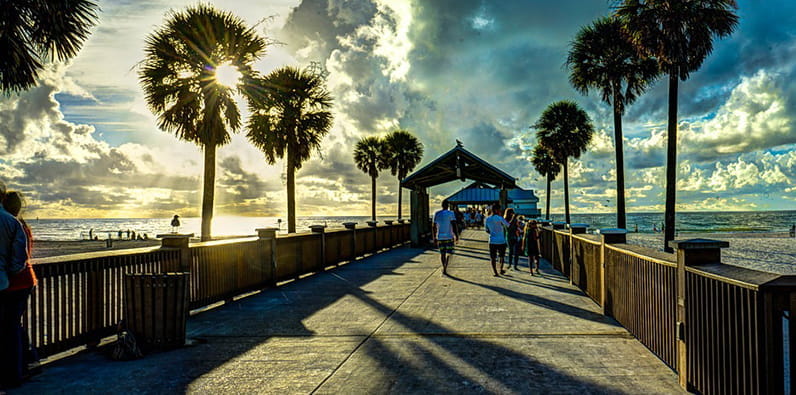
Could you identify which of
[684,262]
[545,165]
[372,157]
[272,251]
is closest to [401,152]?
[372,157]

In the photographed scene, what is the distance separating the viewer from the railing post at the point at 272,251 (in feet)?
34.5

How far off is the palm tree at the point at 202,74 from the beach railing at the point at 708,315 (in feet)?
47.9

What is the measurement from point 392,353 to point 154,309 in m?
2.78

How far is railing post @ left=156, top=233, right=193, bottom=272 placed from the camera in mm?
7523

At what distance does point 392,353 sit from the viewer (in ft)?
18.1

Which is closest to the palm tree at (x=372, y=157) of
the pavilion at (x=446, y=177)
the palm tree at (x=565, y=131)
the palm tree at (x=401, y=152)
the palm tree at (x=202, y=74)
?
the palm tree at (x=401, y=152)

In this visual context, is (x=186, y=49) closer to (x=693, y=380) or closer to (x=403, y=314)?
(x=403, y=314)

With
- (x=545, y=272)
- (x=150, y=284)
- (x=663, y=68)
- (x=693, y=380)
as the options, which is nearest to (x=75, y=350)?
(x=150, y=284)

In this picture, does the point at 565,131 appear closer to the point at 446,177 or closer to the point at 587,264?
the point at 446,177

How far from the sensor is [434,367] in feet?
16.4

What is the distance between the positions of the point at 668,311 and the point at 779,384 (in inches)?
69.7

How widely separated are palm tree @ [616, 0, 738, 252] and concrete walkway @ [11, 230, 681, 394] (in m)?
12.6

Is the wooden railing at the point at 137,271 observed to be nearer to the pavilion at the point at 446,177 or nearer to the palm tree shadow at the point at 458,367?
the palm tree shadow at the point at 458,367

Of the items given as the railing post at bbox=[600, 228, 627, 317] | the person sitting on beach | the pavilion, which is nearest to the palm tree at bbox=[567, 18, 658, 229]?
the pavilion
